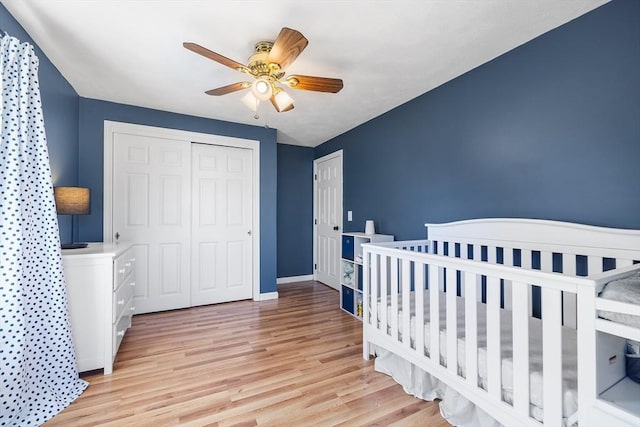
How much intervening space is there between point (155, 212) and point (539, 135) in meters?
3.58

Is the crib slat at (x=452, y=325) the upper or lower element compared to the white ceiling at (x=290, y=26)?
lower

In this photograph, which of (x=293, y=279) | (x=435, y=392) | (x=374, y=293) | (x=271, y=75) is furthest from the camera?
(x=293, y=279)

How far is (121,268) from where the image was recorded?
2160 millimetres

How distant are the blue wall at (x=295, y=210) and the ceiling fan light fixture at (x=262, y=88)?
98.6 inches

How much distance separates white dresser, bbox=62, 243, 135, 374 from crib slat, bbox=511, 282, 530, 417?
2.38 m

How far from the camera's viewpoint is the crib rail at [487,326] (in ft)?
3.41

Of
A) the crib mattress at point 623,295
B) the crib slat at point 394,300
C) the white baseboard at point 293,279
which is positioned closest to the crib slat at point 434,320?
the crib slat at point 394,300

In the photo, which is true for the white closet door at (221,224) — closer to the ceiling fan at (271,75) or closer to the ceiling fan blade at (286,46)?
the ceiling fan at (271,75)

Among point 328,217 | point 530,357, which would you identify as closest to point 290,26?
point 530,357

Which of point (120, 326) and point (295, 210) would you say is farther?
point (295, 210)

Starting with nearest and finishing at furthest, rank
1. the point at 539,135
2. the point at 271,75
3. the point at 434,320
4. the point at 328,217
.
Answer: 1. the point at 434,320
2. the point at 539,135
3. the point at 271,75
4. the point at 328,217

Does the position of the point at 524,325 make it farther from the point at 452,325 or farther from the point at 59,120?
the point at 59,120

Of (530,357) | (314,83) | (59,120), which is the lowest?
(530,357)

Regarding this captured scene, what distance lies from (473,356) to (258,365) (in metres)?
1.45
